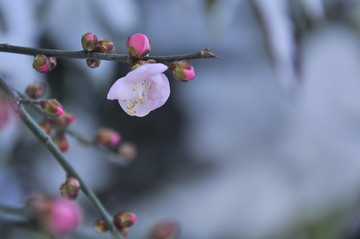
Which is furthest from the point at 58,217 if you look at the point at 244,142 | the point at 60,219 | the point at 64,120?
the point at 244,142

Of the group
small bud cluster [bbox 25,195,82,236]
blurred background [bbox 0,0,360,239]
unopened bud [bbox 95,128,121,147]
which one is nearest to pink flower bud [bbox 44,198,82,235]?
small bud cluster [bbox 25,195,82,236]

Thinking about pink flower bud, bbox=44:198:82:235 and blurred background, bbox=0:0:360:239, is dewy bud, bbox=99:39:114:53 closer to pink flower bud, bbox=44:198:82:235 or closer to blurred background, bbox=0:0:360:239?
pink flower bud, bbox=44:198:82:235

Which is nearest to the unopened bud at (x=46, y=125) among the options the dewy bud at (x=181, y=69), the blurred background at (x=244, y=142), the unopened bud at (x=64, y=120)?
the unopened bud at (x=64, y=120)

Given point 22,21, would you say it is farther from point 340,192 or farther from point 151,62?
point 340,192

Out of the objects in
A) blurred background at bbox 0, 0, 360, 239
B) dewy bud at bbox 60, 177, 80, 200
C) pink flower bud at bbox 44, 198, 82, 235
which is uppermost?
blurred background at bbox 0, 0, 360, 239

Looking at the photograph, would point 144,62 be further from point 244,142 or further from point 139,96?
point 244,142

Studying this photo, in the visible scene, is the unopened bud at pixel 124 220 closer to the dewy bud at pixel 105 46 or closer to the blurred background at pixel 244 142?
the dewy bud at pixel 105 46

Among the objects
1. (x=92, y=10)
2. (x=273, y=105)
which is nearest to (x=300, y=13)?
(x=92, y=10)
